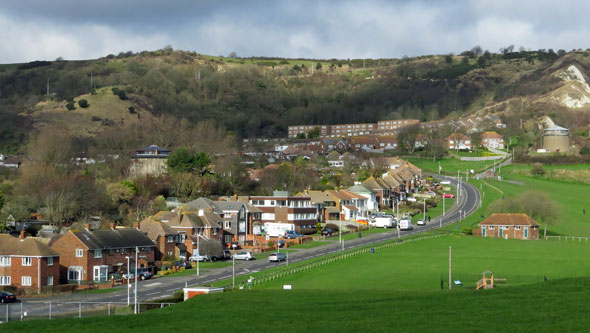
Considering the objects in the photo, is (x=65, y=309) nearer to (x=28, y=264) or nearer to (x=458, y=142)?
(x=28, y=264)

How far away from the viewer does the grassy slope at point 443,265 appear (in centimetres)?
6031

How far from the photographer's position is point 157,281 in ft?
217

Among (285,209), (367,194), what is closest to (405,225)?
(285,209)

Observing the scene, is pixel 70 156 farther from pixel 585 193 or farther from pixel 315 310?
pixel 315 310

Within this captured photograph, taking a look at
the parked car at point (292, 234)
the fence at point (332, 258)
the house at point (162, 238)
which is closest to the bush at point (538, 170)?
the fence at point (332, 258)

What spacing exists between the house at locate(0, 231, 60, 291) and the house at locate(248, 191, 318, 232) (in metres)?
40.3

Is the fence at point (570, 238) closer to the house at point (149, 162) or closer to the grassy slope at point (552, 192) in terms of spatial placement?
the grassy slope at point (552, 192)

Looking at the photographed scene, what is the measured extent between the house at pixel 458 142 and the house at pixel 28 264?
137m

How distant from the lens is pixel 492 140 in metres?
197

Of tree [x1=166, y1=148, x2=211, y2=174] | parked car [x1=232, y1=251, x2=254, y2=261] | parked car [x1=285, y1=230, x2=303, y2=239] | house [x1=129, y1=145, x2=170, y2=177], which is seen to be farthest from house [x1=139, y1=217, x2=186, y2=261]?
house [x1=129, y1=145, x2=170, y2=177]

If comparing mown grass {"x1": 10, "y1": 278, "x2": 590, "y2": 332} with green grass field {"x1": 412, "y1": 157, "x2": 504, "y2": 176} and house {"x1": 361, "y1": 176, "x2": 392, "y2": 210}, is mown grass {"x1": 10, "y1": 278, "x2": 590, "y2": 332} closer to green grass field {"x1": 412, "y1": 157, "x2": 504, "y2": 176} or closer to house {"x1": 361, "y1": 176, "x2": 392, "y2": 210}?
house {"x1": 361, "y1": 176, "x2": 392, "y2": 210}

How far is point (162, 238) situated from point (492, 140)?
13173 cm

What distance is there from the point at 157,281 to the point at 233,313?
2720cm

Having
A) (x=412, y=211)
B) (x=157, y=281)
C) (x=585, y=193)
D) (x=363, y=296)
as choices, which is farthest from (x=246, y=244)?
(x=585, y=193)
